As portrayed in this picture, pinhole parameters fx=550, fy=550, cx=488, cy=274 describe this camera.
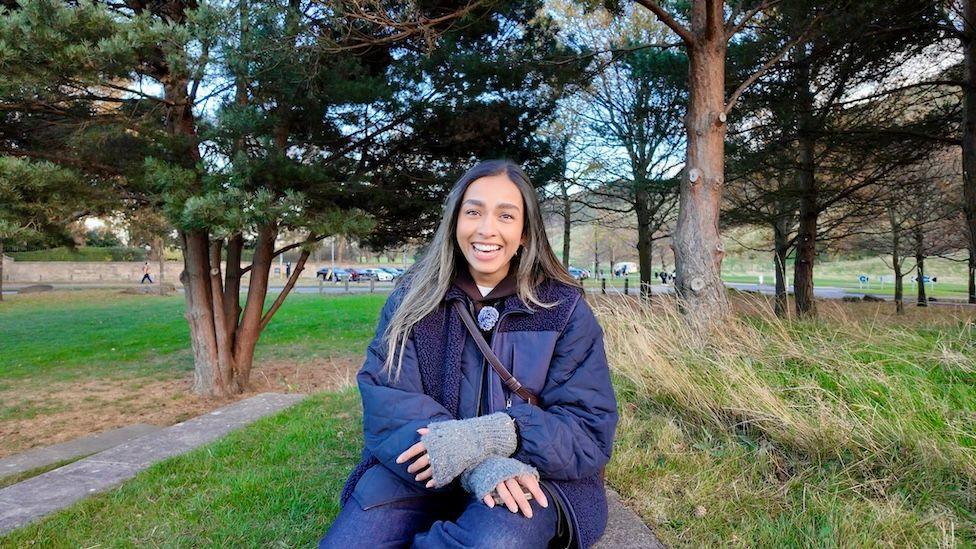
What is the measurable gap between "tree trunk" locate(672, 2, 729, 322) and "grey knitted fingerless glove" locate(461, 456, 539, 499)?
4.00 metres

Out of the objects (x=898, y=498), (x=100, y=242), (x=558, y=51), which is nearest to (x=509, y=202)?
(x=898, y=498)

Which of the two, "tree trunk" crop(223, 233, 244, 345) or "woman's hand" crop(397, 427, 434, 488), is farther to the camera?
"tree trunk" crop(223, 233, 244, 345)

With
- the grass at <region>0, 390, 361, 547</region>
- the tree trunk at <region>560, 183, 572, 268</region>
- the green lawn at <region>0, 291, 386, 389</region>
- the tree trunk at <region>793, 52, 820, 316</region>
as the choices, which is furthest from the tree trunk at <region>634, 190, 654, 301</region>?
the grass at <region>0, 390, 361, 547</region>

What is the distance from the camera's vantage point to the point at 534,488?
60.9 inches

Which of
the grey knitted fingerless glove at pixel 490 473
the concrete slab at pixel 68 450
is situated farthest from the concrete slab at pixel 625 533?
the concrete slab at pixel 68 450

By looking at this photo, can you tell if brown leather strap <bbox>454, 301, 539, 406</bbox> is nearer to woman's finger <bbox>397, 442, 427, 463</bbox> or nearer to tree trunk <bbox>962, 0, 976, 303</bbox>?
woman's finger <bbox>397, 442, 427, 463</bbox>

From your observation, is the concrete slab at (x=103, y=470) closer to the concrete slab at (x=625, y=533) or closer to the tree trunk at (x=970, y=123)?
the concrete slab at (x=625, y=533)

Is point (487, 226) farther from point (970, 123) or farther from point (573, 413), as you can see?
point (970, 123)

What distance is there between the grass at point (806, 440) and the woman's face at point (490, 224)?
1.26 m

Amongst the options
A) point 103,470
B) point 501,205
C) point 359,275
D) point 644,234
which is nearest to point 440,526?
point 501,205

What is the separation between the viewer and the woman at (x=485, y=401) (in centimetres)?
156

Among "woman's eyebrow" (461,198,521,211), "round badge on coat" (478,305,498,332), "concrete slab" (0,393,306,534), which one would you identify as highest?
"woman's eyebrow" (461,198,521,211)

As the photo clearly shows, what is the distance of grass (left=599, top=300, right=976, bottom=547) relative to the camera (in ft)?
6.81

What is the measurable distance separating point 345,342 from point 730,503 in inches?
425
